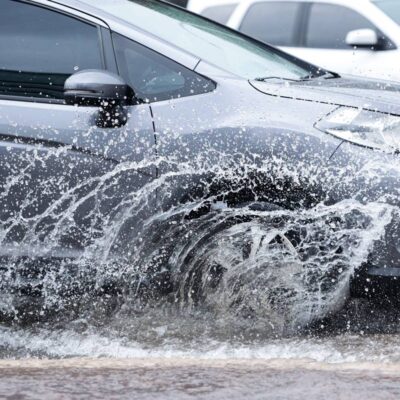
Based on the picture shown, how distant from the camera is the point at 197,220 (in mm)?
4875

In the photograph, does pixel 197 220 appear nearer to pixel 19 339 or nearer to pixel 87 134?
pixel 87 134

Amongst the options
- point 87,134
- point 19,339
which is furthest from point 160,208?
point 19,339

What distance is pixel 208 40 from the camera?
227 inches

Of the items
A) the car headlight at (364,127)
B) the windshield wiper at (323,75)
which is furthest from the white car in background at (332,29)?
the car headlight at (364,127)

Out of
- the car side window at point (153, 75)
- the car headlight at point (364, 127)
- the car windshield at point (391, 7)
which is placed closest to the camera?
the car headlight at point (364, 127)

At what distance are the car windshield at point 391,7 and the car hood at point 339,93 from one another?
4.57 m

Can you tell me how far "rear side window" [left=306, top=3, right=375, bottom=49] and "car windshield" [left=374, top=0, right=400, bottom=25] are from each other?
196mm

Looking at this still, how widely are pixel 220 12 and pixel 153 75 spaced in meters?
6.40

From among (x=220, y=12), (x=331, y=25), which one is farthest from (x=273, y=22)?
(x=220, y=12)

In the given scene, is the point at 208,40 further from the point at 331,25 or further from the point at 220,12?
the point at 220,12

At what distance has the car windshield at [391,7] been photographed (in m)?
9.92

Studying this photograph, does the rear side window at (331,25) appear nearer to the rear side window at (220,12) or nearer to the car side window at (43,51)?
the rear side window at (220,12)

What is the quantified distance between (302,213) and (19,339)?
146 cm

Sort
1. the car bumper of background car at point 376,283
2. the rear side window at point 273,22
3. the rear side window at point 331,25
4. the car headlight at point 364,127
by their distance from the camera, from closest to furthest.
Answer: the car bumper of background car at point 376,283
the car headlight at point 364,127
the rear side window at point 331,25
the rear side window at point 273,22
